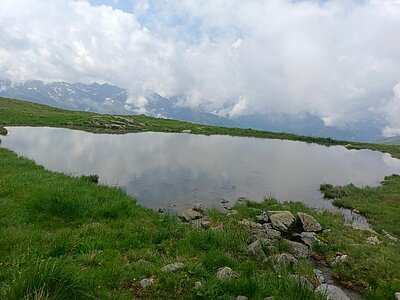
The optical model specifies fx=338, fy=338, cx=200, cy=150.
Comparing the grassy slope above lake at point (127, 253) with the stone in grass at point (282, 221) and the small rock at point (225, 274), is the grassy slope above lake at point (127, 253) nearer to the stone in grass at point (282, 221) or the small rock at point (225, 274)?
the small rock at point (225, 274)

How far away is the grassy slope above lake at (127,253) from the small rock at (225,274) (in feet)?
0.95

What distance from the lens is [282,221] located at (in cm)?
2003

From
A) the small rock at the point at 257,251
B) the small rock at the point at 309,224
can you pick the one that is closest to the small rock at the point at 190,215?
the small rock at the point at 309,224

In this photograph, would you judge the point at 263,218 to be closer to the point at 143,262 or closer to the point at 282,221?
the point at 282,221

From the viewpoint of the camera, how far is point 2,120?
275ft

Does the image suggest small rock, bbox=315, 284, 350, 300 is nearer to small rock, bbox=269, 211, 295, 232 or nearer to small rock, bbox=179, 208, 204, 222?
small rock, bbox=269, 211, 295, 232

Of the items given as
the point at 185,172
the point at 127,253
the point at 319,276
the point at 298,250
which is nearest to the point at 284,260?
the point at 319,276

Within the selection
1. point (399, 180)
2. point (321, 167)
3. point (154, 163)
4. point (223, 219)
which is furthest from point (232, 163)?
point (223, 219)

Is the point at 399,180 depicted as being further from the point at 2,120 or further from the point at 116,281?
the point at 2,120

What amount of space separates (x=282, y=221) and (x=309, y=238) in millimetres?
2194

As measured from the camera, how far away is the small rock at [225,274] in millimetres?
10520

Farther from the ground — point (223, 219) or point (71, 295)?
point (71, 295)

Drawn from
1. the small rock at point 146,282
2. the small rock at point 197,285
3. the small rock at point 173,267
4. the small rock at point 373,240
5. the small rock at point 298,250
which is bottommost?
the small rock at point 373,240

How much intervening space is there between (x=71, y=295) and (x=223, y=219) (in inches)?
521
